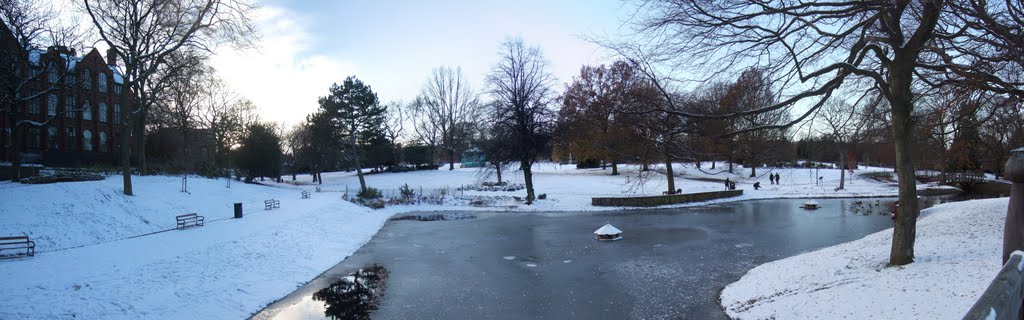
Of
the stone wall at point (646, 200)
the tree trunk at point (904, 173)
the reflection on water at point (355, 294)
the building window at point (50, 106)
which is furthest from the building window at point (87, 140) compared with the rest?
the tree trunk at point (904, 173)

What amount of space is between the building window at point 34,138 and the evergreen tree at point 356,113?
22413 millimetres

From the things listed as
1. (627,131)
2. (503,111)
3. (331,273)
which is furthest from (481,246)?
(503,111)

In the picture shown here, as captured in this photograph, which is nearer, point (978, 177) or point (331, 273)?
point (331, 273)

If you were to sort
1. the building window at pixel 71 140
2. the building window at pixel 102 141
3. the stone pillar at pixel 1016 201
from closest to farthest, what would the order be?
the stone pillar at pixel 1016 201, the building window at pixel 71 140, the building window at pixel 102 141

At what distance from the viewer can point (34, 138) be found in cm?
3562

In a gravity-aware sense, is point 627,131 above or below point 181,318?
above

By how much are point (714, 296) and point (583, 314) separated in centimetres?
282

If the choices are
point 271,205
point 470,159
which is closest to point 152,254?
point 271,205

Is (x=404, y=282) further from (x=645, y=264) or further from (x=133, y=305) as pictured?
(x=645, y=264)

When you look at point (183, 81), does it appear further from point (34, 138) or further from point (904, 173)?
point (904, 173)

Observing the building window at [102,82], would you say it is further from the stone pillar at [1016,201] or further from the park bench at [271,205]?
the stone pillar at [1016,201]

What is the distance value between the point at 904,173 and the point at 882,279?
1.85 metres

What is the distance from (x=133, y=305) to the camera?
9438 millimetres

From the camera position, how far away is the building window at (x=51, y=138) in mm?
36906
